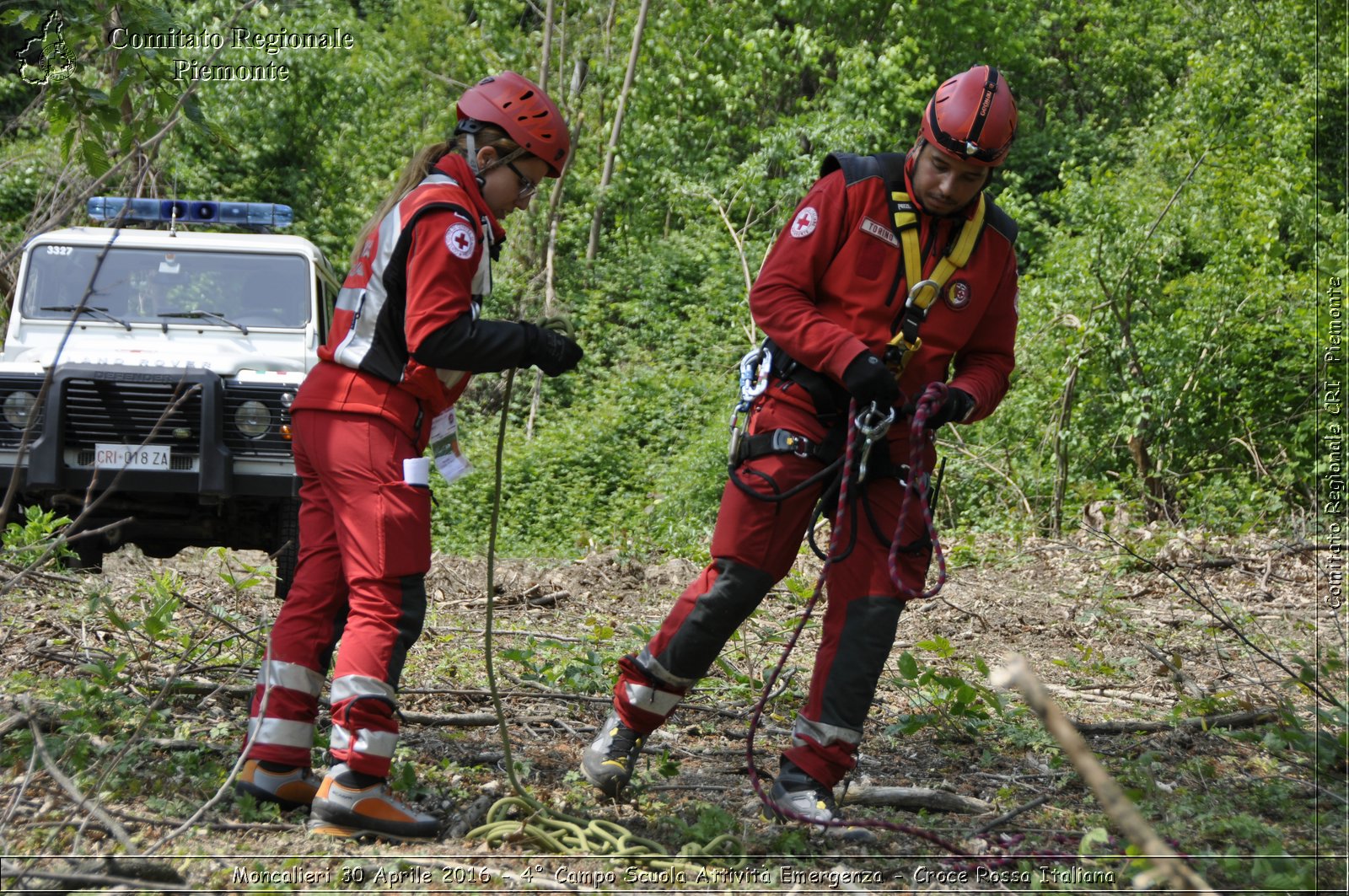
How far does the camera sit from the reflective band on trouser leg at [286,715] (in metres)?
3.58

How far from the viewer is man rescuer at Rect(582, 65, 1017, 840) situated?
142 inches

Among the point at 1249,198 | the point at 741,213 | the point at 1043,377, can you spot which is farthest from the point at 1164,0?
the point at 1043,377

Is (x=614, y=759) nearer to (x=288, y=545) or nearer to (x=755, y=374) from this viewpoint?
(x=755, y=374)

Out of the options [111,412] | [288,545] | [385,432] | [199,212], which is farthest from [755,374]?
[199,212]

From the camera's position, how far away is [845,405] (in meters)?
3.75

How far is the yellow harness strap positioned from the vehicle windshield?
541 cm

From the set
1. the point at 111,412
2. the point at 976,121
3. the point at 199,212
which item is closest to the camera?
the point at 976,121

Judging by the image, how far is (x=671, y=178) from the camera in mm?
18109

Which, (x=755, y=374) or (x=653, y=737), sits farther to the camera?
(x=653, y=737)

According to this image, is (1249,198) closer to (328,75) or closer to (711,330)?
(711,330)

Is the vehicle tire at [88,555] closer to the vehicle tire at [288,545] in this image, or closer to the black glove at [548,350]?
the vehicle tire at [288,545]

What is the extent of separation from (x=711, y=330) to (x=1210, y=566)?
857 cm

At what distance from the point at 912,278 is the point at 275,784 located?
2.32 meters

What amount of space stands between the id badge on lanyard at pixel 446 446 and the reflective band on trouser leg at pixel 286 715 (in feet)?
2.31
